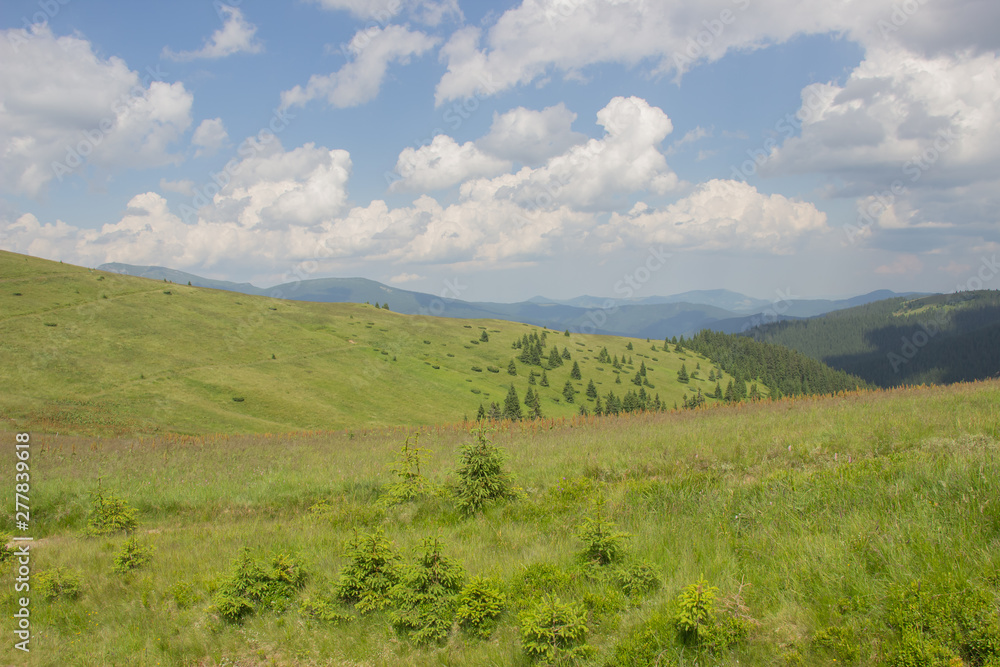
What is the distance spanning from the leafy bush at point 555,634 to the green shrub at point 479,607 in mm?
534

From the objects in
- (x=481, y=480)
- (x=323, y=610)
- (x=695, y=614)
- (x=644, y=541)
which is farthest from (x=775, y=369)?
(x=323, y=610)

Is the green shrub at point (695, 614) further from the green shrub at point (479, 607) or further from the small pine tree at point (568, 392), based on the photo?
the small pine tree at point (568, 392)

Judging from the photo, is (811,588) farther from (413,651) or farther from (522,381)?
(522,381)

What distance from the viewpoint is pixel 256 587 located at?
20.4ft

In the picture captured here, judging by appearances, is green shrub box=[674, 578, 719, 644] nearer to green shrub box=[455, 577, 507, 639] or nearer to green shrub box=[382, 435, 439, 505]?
green shrub box=[455, 577, 507, 639]

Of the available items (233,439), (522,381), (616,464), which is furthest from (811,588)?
(522,381)

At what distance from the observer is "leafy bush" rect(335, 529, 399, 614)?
5.75m

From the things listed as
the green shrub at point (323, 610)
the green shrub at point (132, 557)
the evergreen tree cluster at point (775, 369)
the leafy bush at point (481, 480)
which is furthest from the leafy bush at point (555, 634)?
the evergreen tree cluster at point (775, 369)

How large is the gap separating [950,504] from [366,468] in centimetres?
1095

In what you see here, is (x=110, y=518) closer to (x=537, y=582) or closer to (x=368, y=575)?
(x=368, y=575)

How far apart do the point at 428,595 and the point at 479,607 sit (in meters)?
0.64

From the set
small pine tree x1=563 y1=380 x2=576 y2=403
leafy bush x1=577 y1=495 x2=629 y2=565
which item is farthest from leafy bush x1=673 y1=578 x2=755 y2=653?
small pine tree x1=563 y1=380 x2=576 y2=403

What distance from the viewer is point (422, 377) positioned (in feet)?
279

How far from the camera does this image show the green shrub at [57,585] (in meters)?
6.69
